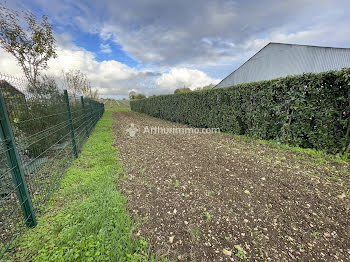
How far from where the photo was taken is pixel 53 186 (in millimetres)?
2605

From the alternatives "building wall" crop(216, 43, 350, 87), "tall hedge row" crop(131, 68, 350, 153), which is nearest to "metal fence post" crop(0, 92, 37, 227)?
"tall hedge row" crop(131, 68, 350, 153)

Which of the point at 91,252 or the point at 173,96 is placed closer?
the point at 91,252

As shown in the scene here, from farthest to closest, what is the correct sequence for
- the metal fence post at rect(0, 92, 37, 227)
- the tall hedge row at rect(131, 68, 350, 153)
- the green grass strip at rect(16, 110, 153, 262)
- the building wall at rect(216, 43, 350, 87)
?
the building wall at rect(216, 43, 350, 87) < the tall hedge row at rect(131, 68, 350, 153) < the metal fence post at rect(0, 92, 37, 227) < the green grass strip at rect(16, 110, 153, 262)

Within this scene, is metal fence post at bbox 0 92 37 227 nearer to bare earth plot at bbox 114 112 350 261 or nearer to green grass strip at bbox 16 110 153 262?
green grass strip at bbox 16 110 153 262

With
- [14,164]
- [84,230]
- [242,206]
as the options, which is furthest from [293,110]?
[14,164]

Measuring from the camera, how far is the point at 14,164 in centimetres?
167

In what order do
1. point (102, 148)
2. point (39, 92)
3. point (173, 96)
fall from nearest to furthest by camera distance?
1. point (39, 92)
2. point (102, 148)
3. point (173, 96)

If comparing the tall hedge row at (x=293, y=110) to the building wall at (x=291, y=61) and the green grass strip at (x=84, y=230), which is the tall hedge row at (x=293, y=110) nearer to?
the green grass strip at (x=84, y=230)

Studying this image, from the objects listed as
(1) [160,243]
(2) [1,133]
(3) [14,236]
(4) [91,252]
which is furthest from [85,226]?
(2) [1,133]

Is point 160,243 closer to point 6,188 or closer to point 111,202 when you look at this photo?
point 111,202

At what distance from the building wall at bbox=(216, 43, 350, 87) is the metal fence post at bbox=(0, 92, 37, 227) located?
432 inches

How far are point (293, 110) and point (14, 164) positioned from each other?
595cm

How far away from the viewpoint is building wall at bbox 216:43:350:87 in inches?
342

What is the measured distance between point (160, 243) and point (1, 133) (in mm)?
2069
